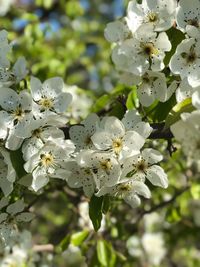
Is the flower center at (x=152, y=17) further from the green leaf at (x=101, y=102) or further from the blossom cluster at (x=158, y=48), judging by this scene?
the green leaf at (x=101, y=102)

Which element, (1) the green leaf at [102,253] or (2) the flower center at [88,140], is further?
(1) the green leaf at [102,253]

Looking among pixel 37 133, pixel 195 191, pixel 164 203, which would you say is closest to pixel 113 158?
pixel 37 133

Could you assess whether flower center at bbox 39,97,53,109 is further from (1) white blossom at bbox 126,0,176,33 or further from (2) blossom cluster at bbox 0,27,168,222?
(1) white blossom at bbox 126,0,176,33

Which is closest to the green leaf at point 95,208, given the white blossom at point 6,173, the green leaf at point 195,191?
the white blossom at point 6,173

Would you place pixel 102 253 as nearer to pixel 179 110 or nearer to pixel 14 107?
pixel 14 107

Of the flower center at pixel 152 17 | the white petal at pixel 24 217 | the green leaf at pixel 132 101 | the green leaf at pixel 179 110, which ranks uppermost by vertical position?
the flower center at pixel 152 17

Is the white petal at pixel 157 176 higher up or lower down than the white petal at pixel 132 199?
higher up

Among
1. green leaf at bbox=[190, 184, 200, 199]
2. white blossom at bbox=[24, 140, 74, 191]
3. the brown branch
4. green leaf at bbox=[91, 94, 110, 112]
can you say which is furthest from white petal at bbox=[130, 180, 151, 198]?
green leaf at bbox=[190, 184, 200, 199]
